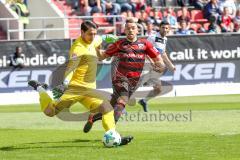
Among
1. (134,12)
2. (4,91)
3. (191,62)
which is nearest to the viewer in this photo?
(4,91)

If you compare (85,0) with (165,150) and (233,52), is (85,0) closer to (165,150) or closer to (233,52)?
(233,52)

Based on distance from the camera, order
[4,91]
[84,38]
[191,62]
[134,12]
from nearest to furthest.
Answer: [84,38] < [4,91] < [191,62] < [134,12]

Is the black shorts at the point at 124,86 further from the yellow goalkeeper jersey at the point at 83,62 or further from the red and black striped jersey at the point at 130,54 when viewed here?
the yellow goalkeeper jersey at the point at 83,62

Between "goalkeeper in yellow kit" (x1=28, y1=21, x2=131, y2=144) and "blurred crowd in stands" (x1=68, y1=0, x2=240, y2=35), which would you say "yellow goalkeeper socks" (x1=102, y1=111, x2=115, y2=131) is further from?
"blurred crowd in stands" (x1=68, y1=0, x2=240, y2=35)

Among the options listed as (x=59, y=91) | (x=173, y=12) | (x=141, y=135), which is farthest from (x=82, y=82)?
(x=173, y=12)

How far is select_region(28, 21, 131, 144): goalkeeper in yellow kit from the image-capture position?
13.5m

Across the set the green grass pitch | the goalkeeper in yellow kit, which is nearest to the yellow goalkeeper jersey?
the goalkeeper in yellow kit

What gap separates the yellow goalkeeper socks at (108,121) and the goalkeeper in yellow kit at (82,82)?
0.51ft

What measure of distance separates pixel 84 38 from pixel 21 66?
15.4 m

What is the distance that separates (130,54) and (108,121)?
1.74 m

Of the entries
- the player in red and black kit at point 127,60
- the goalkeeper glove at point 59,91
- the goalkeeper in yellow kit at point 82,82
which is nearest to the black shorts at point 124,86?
the player in red and black kit at point 127,60

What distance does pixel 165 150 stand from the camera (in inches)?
490

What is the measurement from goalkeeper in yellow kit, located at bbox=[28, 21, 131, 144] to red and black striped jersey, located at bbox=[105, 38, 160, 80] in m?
0.50

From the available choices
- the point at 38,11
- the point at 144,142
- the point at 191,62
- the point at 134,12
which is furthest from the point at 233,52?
the point at 144,142
